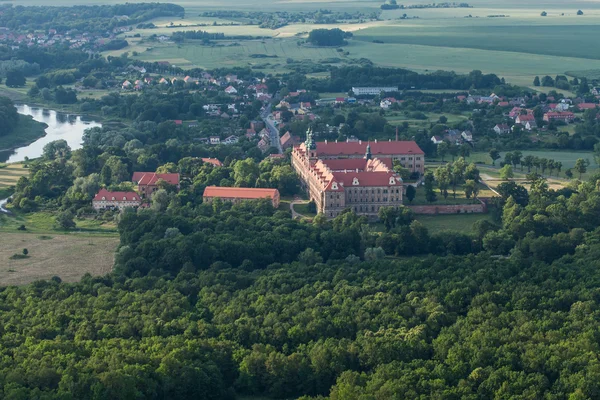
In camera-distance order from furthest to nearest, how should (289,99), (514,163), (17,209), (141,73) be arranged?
1. (141,73)
2. (289,99)
3. (514,163)
4. (17,209)

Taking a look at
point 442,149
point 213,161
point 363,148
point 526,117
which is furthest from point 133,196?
point 526,117

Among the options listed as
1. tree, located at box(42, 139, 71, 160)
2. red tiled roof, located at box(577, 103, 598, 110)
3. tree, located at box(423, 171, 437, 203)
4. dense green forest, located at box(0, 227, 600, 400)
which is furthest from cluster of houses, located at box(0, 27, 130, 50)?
dense green forest, located at box(0, 227, 600, 400)

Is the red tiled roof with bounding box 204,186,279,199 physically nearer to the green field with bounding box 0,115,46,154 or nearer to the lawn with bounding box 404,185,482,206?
the lawn with bounding box 404,185,482,206

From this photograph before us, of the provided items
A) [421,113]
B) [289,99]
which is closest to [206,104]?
[289,99]

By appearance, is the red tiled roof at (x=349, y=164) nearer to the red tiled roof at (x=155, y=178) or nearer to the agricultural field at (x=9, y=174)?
the red tiled roof at (x=155, y=178)

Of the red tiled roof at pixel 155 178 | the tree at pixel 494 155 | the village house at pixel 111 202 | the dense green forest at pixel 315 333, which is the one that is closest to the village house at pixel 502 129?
the tree at pixel 494 155

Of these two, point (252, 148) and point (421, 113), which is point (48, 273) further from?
point (421, 113)
